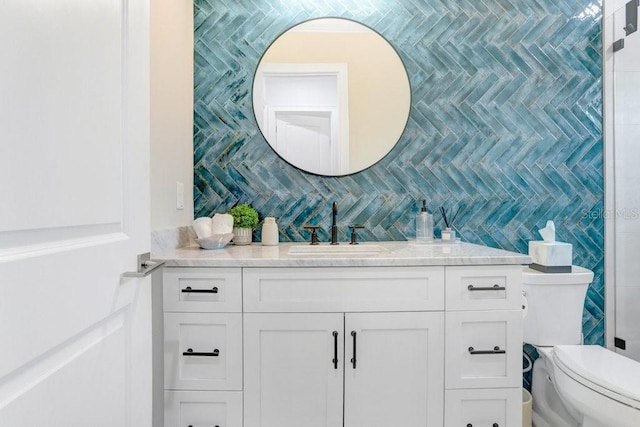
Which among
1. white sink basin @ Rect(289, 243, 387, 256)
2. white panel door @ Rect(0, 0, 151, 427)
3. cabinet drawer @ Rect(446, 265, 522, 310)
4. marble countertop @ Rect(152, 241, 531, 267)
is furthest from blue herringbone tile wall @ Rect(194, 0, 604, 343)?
white panel door @ Rect(0, 0, 151, 427)

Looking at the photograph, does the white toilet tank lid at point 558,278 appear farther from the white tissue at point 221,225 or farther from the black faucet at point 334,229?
the white tissue at point 221,225

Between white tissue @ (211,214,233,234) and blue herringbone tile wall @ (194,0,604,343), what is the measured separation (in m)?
0.26

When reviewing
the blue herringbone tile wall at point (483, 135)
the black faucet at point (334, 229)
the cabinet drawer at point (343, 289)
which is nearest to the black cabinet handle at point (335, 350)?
the cabinet drawer at point (343, 289)

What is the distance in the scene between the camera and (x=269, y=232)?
192cm

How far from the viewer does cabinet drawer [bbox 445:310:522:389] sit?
4.78 ft

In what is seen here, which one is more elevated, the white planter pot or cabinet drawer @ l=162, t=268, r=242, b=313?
the white planter pot

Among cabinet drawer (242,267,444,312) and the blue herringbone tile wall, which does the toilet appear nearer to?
the blue herringbone tile wall

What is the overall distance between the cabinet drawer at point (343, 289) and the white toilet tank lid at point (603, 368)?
582 mm

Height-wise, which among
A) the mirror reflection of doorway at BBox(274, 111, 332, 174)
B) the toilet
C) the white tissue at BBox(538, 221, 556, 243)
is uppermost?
the mirror reflection of doorway at BBox(274, 111, 332, 174)

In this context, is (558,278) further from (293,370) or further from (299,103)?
(299,103)

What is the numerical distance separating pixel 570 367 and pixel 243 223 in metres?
1.56

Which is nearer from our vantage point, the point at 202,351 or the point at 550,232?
the point at 202,351

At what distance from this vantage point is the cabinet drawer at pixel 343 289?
1.43m

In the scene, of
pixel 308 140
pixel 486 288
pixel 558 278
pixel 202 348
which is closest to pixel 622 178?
pixel 558 278
